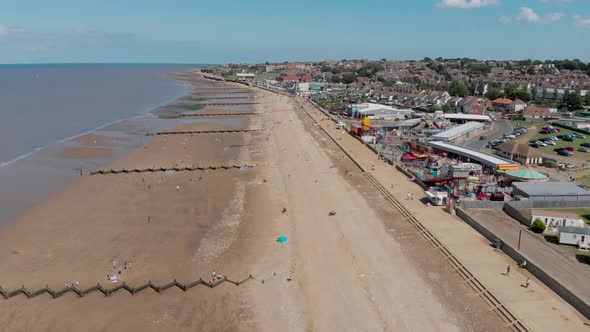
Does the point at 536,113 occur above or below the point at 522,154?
above

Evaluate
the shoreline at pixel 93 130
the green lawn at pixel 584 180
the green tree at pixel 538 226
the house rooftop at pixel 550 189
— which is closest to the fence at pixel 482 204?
the house rooftop at pixel 550 189

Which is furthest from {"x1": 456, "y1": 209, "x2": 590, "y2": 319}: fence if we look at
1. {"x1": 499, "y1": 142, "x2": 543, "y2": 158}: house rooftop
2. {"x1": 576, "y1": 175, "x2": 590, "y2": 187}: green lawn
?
{"x1": 499, "y1": 142, "x2": 543, "y2": 158}: house rooftop

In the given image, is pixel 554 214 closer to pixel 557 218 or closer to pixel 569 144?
pixel 557 218

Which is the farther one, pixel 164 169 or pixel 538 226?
pixel 164 169

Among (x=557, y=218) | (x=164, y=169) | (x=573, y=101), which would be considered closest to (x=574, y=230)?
(x=557, y=218)

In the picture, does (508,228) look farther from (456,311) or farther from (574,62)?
(574,62)

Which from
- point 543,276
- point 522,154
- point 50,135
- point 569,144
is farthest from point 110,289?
point 569,144

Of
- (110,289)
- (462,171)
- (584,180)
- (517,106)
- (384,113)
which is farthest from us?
(517,106)

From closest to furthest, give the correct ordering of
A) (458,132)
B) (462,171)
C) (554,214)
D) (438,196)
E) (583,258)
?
(583,258), (554,214), (438,196), (462,171), (458,132)

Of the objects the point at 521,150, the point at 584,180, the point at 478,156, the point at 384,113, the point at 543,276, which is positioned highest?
the point at 384,113
